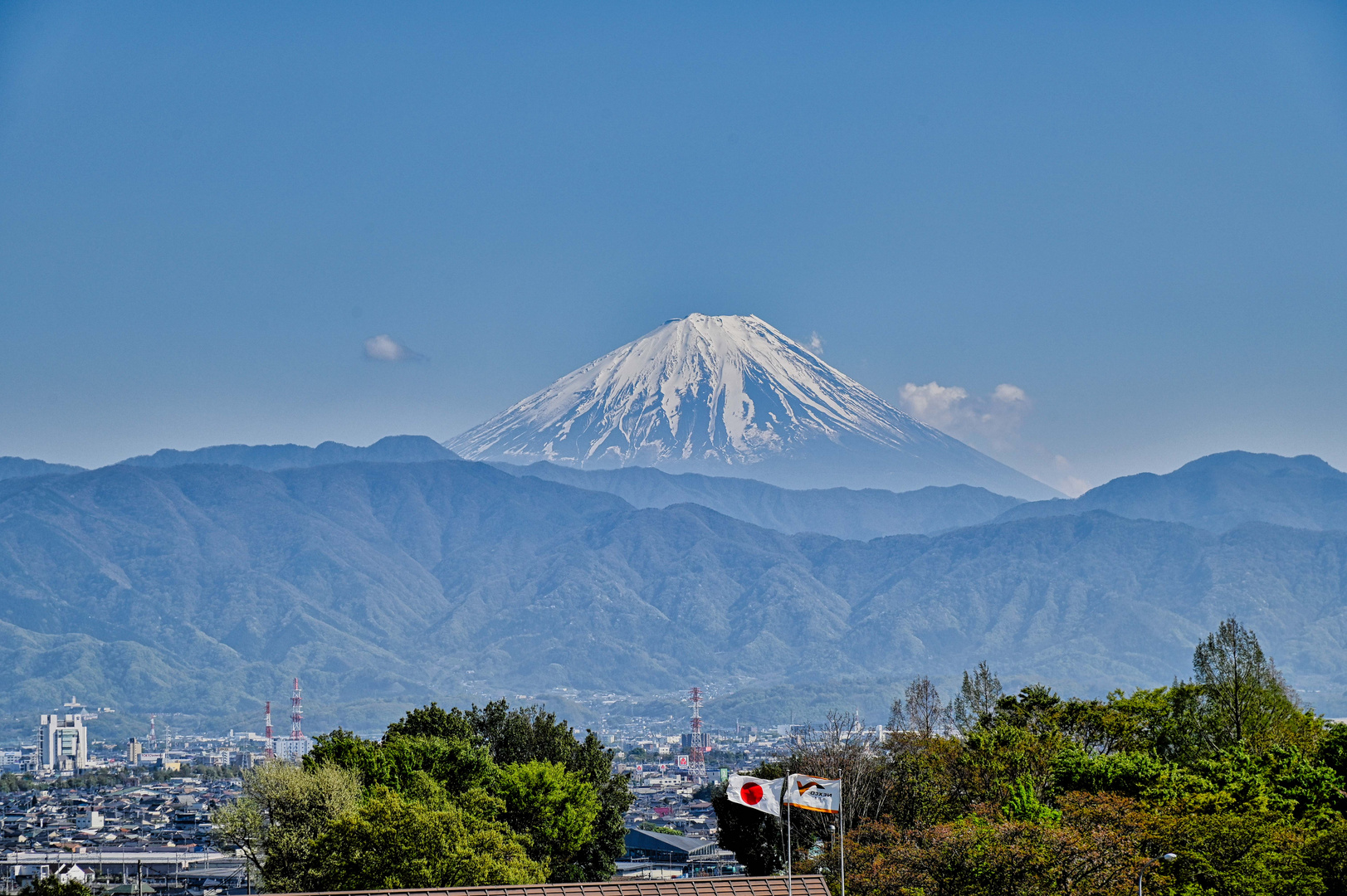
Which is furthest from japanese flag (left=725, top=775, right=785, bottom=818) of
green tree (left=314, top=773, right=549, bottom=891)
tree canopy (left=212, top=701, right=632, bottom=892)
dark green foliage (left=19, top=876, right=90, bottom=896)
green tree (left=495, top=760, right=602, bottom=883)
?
green tree (left=495, top=760, right=602, bottom=883)

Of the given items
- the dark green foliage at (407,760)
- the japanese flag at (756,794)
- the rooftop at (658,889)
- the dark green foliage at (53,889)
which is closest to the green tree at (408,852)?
the dark green foliage at (53,889)

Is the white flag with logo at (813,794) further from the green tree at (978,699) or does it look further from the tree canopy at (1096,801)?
the green tree at (978,699)

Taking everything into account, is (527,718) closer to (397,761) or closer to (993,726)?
(397,761)

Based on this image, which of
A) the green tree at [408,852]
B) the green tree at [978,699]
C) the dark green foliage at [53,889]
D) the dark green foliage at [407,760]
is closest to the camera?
the green tree at [408,852]

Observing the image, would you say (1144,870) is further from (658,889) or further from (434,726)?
(434,726)

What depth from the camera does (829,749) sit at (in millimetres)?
57156

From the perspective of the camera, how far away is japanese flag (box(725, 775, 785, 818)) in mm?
32281

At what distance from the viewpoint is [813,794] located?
33.0 meters

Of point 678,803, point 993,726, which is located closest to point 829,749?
point 993,726

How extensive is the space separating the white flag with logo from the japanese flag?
0.33 meters

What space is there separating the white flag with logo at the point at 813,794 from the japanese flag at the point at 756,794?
33 centimetres

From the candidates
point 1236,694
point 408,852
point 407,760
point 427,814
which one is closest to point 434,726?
point 407,760

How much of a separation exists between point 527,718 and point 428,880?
30.7 metres

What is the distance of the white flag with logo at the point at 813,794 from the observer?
3212 cm
